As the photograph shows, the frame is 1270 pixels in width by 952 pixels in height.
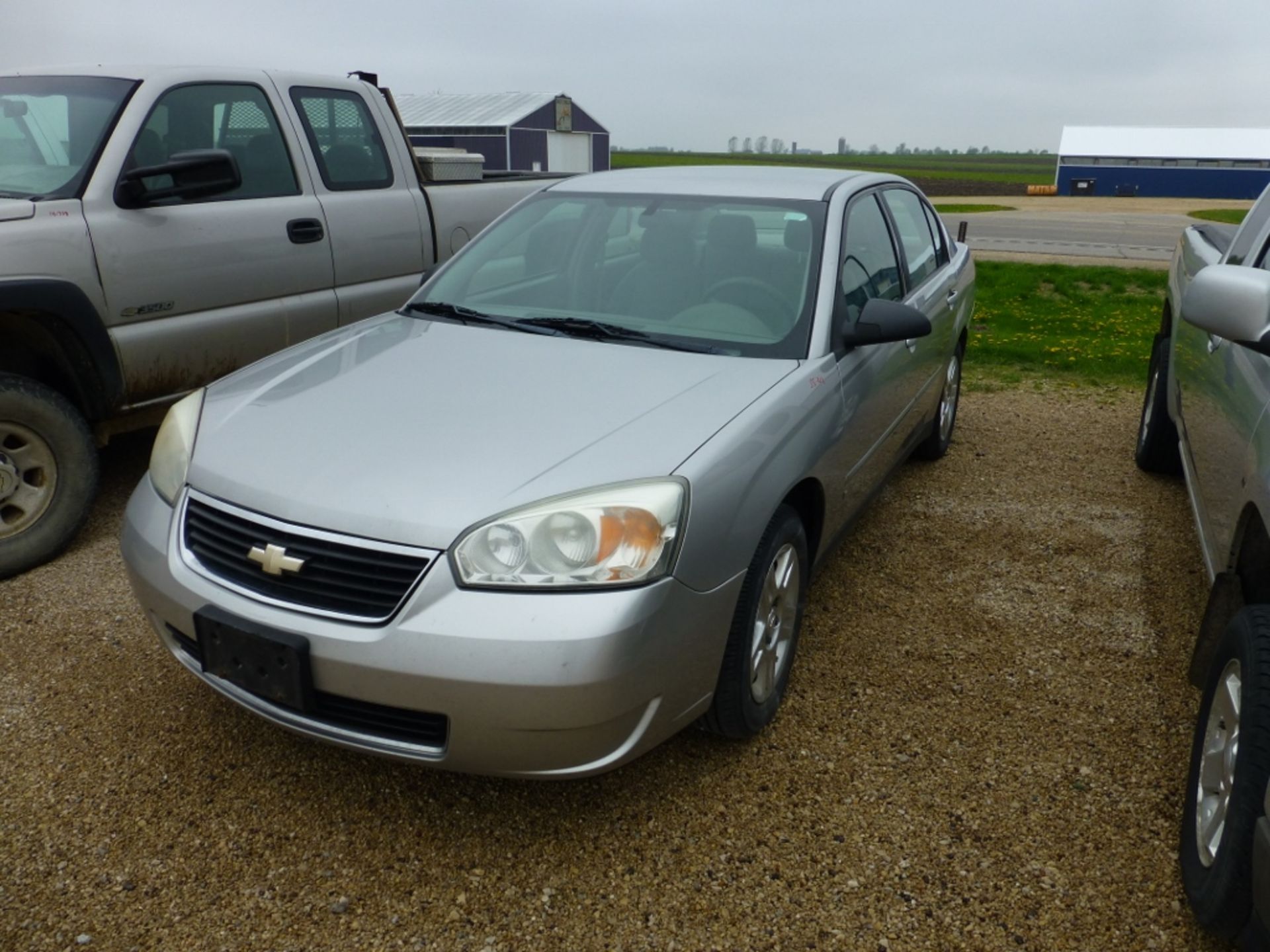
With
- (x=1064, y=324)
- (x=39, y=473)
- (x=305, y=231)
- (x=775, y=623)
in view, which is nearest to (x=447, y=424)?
(x=775, y=623)

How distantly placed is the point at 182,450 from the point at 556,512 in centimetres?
120

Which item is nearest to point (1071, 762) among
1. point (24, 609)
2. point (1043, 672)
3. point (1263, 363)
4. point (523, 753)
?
point (1043, 672)

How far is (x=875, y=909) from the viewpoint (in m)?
2.35

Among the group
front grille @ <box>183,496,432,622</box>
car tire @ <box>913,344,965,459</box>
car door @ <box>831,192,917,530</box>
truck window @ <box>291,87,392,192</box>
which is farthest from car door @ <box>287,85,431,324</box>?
car tire @ <box>913,344,965,459</box>

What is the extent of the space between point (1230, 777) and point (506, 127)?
2998 centimetres

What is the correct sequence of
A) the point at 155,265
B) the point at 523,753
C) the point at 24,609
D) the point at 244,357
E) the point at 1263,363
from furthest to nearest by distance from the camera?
the point at 244,357
the point at 155,265
the point at 24,609
the point at 1263,363
the point at 523,753

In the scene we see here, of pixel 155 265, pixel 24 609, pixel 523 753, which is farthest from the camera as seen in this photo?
pixel 155 265

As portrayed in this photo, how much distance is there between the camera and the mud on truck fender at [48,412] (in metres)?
3.87

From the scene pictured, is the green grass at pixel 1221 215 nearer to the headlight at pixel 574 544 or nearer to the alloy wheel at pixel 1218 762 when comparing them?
the alloy wheel at pixel 1218 762

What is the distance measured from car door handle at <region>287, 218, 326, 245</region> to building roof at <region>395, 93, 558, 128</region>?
2648 centimetres

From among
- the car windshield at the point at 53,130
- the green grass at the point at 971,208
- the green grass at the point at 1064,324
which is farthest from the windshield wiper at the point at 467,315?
the green grass at the point at 971,208

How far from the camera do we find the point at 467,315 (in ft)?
11.7

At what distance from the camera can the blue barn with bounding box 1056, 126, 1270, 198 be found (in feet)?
159

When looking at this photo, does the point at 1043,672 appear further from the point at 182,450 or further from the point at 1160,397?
the point at 182,450
